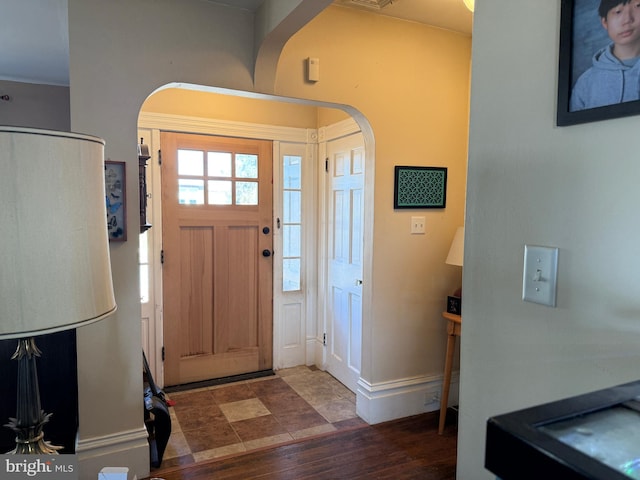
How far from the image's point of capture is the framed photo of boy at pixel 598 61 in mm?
665

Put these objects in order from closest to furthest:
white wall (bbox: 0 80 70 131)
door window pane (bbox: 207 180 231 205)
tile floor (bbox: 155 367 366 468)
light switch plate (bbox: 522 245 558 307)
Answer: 1. light switch plate (bbox: 522 245 558 307)
2. tile floor (bbox: 155 367 366 468)
3. door window pane (bbox: 207 180 231 205)
4. white wall (bbox: 0 80 70 131)

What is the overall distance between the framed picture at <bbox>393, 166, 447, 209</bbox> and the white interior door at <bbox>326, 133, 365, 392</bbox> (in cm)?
40

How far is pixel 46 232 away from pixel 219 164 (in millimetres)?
2701

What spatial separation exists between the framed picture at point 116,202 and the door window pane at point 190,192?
46.9 inches

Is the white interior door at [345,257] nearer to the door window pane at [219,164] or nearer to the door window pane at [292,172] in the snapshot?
the door window pane at [292,172]

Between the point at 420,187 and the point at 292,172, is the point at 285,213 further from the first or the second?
the point at 420,187

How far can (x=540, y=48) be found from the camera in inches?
32.2

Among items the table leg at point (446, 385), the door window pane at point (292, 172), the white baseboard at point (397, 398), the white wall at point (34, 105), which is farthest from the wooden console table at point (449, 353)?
the white wall at point (34, 105)

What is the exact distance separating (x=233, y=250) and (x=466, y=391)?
2724 mm

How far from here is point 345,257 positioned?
340 cm

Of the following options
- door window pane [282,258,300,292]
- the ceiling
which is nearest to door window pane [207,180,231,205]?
door window pane [282,258,300,292]

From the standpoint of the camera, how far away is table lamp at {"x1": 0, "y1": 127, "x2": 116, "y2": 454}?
2.51 feet

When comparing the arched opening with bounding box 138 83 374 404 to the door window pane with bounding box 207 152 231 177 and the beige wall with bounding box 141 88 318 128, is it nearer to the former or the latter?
the beige wall with bounding box 141 88 318 128

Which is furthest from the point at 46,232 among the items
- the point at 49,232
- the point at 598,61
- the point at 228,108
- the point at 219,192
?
the point at 228,108
